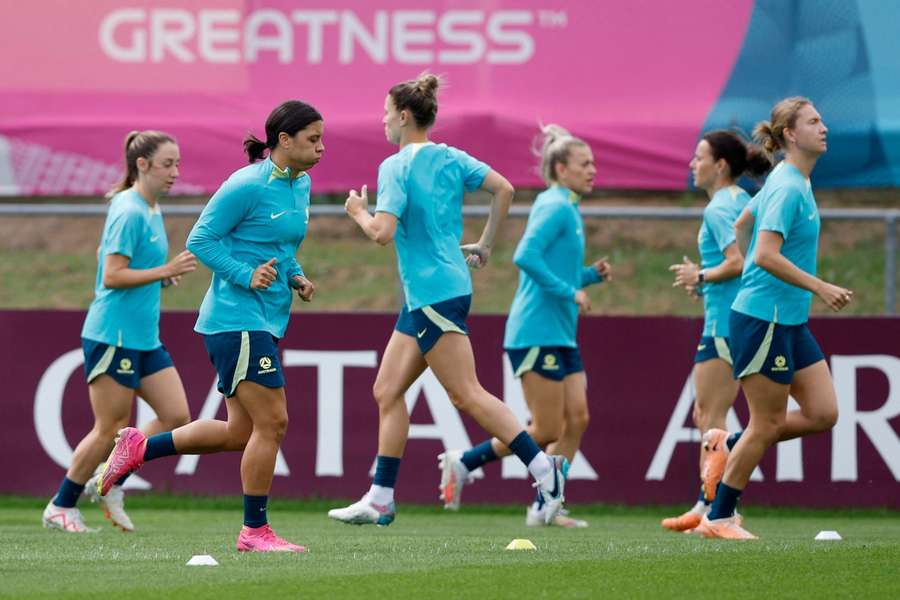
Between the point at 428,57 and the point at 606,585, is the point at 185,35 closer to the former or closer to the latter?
the point at 428,57

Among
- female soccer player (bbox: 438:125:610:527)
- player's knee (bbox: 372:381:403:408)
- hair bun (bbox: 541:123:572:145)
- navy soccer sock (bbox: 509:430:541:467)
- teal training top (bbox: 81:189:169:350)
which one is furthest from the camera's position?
hair bun (bbox: 541:123:572:145)

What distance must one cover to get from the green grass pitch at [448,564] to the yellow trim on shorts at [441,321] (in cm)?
112

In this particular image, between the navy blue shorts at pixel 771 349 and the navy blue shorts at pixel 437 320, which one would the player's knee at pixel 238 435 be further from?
the navy blue shorts at pixel 771 349

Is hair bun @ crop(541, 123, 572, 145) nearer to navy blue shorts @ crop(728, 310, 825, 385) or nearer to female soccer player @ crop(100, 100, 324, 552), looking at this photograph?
navy blue shorts @ crop(728, 310, 825, 385)

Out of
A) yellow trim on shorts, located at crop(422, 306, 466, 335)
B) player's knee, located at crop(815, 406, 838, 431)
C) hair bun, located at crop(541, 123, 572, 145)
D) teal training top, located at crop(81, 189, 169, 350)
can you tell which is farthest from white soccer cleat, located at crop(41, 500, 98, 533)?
player's knee, located at crop(815, 406, 838, 431)

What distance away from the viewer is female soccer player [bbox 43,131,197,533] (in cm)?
951

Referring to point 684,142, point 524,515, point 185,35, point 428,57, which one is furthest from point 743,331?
point 185,35

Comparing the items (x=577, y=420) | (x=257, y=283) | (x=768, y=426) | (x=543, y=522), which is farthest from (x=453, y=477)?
(x=257, y=283)

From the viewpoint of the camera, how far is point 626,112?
14641mm

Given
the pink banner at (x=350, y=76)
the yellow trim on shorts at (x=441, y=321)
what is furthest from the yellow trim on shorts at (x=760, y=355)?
the pink banner at (x=350, y=76)

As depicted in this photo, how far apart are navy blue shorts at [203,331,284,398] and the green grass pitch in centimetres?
81

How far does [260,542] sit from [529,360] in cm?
310

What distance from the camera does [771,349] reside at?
827cm

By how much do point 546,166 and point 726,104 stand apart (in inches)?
180
